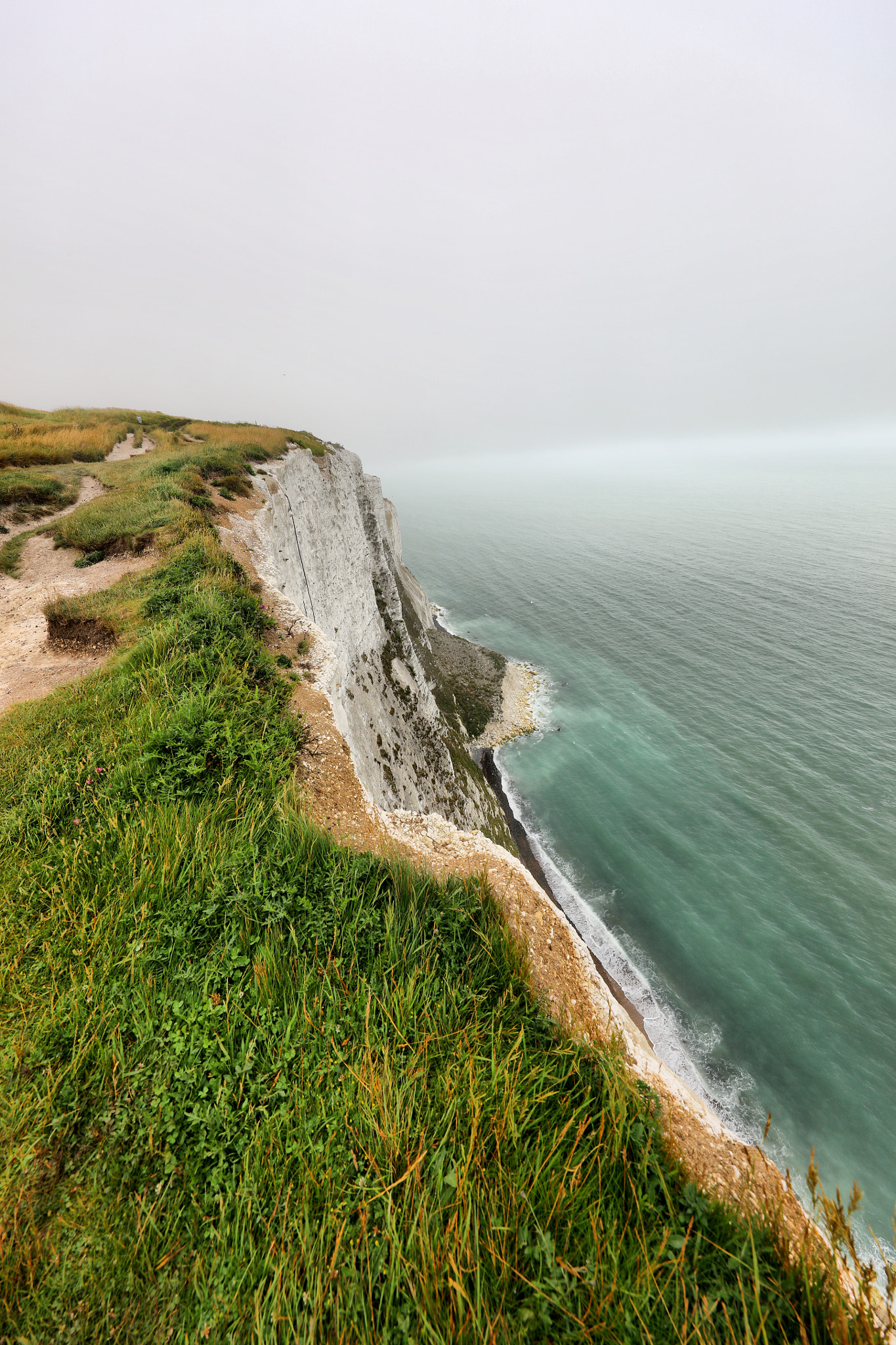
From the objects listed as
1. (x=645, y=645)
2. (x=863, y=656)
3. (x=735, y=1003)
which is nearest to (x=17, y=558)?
(x=735, y=1003)

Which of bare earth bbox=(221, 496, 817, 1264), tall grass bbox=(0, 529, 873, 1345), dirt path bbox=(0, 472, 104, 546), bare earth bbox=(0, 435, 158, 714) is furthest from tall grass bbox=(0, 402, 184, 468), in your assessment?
tall grass bbox=(0, 529, 873, 1345)

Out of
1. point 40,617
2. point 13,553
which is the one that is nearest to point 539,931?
point 40,617

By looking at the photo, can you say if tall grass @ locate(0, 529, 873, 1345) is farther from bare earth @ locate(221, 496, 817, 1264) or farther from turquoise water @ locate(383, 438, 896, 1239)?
turquoise water @ locate(383, 438, 896, 1239)

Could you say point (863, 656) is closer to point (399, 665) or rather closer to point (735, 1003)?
point (735, 1003)

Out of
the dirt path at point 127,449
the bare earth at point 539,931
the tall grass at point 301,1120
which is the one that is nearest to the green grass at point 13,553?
the bare earth at point 539,931

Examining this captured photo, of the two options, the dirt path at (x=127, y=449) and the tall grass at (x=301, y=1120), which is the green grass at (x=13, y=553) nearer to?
the tall grass at (x=301, y=1120)

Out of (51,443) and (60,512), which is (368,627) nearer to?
(60,512)
